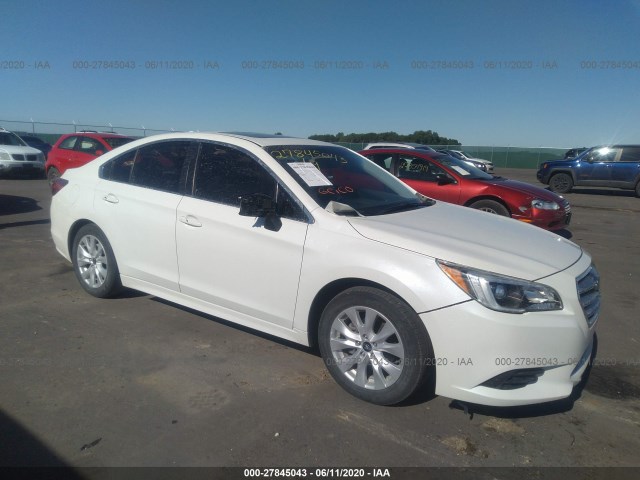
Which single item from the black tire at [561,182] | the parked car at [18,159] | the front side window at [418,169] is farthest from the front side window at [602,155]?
the parked car at [18,159]

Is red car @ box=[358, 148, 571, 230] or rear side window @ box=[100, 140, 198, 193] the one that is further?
red car @ box=[358, 148, 571, 230]

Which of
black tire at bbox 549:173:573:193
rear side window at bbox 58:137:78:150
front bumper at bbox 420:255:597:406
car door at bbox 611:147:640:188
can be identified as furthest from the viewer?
black tire at bbox 549:173:573:193

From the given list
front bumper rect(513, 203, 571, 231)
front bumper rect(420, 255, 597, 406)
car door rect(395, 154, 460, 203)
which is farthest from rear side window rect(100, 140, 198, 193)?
front bumper rect(513, 203, 571, 231)

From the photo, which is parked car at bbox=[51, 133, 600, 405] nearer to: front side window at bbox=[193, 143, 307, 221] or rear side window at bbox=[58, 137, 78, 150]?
front side window at bbox=[193, 143, 307, 221]

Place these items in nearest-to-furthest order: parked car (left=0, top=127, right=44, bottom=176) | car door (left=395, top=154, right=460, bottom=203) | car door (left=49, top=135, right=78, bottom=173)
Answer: car door (left=395, top=154, right=460, bottom=203), car door (left=49, top=135, right=78, bottom=173), parked car (left=0, top=127, right=44, bottom=176)

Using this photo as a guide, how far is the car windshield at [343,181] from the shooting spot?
3516 millimetres

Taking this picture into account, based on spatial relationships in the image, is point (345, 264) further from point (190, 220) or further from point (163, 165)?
point (163, 165)

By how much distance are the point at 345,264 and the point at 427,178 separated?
230 inches

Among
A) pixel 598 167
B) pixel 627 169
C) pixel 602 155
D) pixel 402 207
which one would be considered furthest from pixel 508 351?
pixel 602 155

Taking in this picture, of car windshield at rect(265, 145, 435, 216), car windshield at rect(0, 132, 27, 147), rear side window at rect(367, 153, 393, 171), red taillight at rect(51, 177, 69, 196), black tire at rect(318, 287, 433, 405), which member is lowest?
black tire at rect(318, 287, 433, 405)

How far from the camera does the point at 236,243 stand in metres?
3.52

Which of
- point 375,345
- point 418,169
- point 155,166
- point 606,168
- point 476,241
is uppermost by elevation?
point 606,168

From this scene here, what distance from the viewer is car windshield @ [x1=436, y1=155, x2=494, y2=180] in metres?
8.40

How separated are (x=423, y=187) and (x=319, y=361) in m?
5.43
